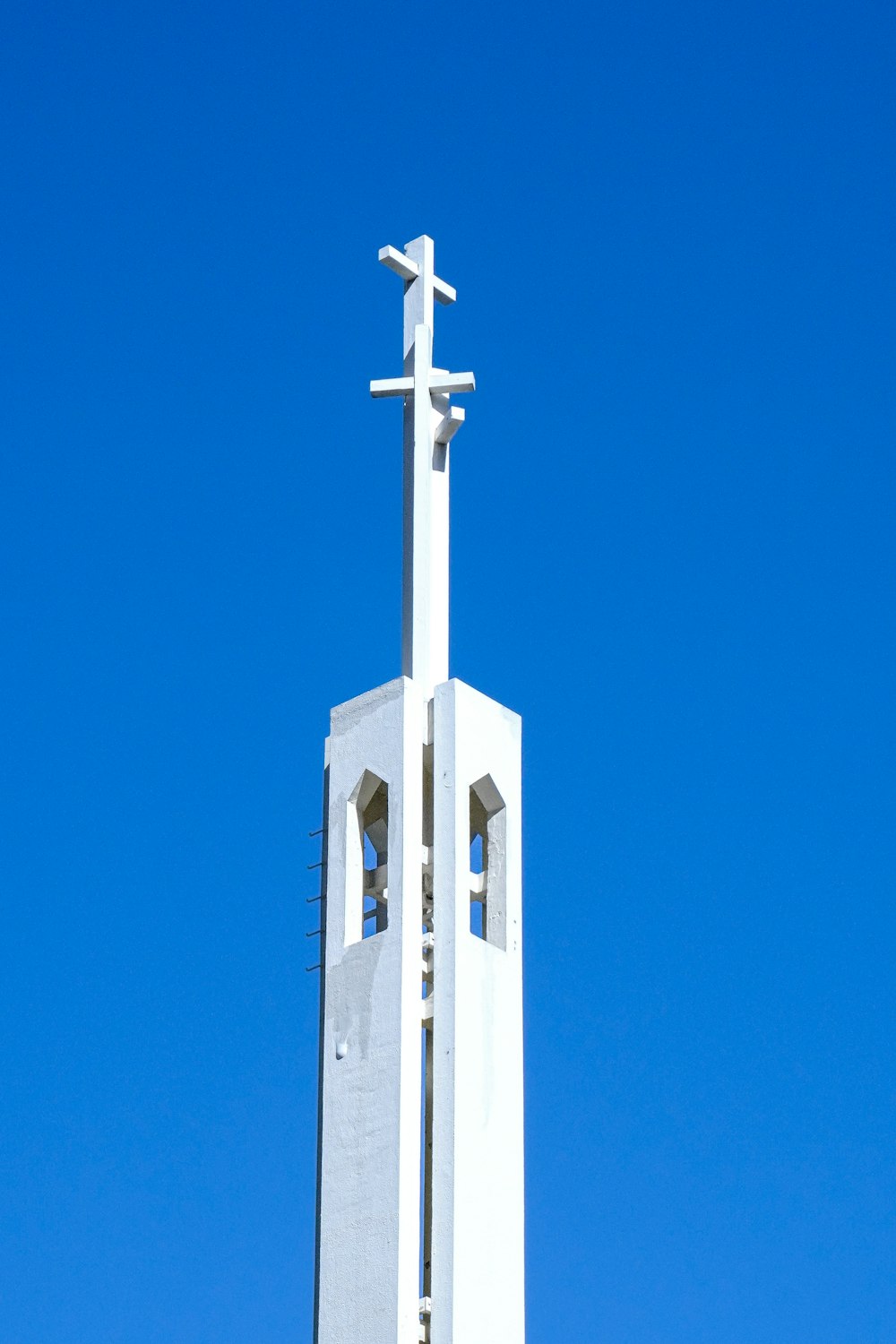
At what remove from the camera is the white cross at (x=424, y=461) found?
2472 centimetres

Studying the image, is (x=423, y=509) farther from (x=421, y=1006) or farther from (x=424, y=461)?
(x=421, y=1006)

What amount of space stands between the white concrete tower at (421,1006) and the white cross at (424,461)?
27 mm

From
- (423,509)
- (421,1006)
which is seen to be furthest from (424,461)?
(421,1006)

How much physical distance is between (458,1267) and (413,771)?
4.24 m

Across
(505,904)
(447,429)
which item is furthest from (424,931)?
(447,429)

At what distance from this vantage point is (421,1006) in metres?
23.0

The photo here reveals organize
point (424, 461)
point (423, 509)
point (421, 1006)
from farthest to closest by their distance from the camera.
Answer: point (424, 461), point (423, 509), point (421, 1006)

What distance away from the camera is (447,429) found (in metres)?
25.8

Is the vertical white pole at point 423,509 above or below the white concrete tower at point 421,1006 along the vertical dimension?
above

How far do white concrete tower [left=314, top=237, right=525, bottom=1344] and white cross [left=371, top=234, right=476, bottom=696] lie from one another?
3 centimetres

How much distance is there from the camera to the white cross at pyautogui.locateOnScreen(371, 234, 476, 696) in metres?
24.7

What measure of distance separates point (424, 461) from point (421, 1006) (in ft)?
17.4

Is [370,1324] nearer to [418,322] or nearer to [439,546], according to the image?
[439,546]

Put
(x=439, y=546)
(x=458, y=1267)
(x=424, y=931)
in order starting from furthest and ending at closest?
(x=439, y=546), (x=424, y=931), (x=458, y=1267)
